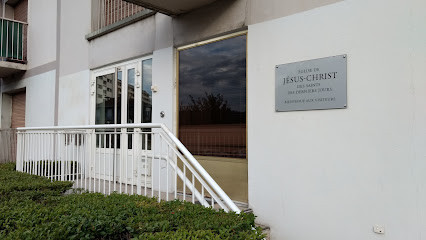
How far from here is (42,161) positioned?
5.30m

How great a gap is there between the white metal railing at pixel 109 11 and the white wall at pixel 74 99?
1206 millimetres

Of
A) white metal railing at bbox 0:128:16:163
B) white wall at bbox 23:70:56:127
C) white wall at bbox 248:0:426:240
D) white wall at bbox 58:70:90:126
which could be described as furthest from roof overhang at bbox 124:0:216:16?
white metal railing at bbox 0:128:16:163

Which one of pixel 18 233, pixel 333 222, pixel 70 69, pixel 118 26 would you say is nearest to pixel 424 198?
pixel 333 222

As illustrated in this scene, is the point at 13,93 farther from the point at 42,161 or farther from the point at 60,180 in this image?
the point at 60,180

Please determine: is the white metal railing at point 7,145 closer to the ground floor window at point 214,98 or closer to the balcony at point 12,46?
the balcony at point 12,46

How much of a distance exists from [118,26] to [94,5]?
138 cm

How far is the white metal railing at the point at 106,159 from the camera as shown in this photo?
143 inches

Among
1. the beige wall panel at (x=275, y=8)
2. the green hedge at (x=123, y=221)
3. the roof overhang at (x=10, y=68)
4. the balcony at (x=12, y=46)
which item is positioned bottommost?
the green hedge at (x=123, y=221)

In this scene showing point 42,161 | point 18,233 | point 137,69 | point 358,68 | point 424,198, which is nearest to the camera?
point 18,233

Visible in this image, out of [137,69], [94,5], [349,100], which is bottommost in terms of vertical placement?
[349,100]

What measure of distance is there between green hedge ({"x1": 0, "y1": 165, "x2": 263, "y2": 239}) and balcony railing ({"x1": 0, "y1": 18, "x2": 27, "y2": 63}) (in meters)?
7.78

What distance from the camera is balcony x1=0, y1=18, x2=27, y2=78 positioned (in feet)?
30.1

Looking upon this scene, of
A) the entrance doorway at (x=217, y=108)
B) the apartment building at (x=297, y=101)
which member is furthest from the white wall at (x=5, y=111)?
the entrance doorway at (x=217, y=108)

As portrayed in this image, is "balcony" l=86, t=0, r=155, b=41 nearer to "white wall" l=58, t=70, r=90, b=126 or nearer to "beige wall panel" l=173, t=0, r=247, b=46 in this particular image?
"beige wall panel" l=173, t=0, r=247, b=46
